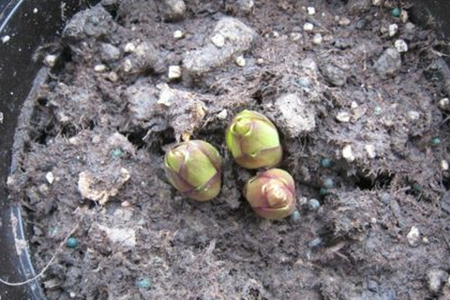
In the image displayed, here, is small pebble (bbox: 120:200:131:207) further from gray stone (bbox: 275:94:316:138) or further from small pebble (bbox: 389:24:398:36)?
small pebble (bbox: 389:24:398:36)

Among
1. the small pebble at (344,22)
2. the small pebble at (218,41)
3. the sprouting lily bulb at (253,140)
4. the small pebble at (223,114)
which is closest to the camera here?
the sprouting lily bulb at (253,140)

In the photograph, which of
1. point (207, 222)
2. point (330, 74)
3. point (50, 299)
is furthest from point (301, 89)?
point (50, 299)

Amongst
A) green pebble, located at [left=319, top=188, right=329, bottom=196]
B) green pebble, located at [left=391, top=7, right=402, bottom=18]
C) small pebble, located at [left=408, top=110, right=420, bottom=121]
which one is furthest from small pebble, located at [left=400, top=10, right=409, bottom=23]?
green pebble, located at [left=319, top=188, right=329, bottom=196]

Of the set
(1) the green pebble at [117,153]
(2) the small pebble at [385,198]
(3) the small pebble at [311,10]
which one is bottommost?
(2) the small pebble at [385,198]

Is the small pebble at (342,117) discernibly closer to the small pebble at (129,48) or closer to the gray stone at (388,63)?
the gray stone at (388,63)

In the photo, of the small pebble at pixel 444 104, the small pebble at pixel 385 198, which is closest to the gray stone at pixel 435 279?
the small pebble at pixel 385 198

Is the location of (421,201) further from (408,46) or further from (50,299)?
(50,299)

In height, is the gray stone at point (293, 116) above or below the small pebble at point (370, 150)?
above

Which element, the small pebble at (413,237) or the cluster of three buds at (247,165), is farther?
the small pebble at (413,237)
